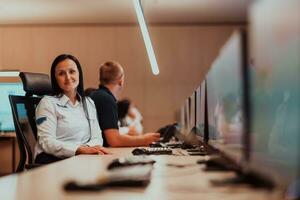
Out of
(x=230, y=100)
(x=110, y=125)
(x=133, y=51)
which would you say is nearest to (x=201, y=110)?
(x=230, y=100)

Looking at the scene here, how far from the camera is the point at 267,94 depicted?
1.04 metres

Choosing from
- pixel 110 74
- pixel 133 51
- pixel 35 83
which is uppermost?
pixel 133 51

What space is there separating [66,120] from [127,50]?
451 cm

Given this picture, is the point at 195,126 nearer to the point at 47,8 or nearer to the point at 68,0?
the point at 68,0

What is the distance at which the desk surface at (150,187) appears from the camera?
3.28 feet

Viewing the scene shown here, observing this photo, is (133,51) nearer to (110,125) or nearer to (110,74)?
(110,74)

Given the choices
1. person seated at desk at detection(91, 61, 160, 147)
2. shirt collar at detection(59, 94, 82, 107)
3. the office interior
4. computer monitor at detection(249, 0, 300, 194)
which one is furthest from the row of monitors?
the office interior

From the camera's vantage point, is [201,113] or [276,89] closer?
[276,89]

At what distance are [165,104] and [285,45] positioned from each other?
19.9 ft

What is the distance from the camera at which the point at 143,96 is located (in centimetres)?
700

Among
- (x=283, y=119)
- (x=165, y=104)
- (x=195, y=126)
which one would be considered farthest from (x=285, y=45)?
(x=165, y=104)

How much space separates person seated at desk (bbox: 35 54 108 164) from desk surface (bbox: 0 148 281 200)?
921mm

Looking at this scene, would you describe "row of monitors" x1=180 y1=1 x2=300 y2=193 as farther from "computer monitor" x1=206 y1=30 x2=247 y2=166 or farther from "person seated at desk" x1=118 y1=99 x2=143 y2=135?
"person seated at desk" x1=118 y1=99 x2=143 y2=135

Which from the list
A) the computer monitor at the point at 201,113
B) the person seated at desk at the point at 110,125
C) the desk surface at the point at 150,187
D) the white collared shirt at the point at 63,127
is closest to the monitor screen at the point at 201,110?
the computer monitor at the point at 201,113
